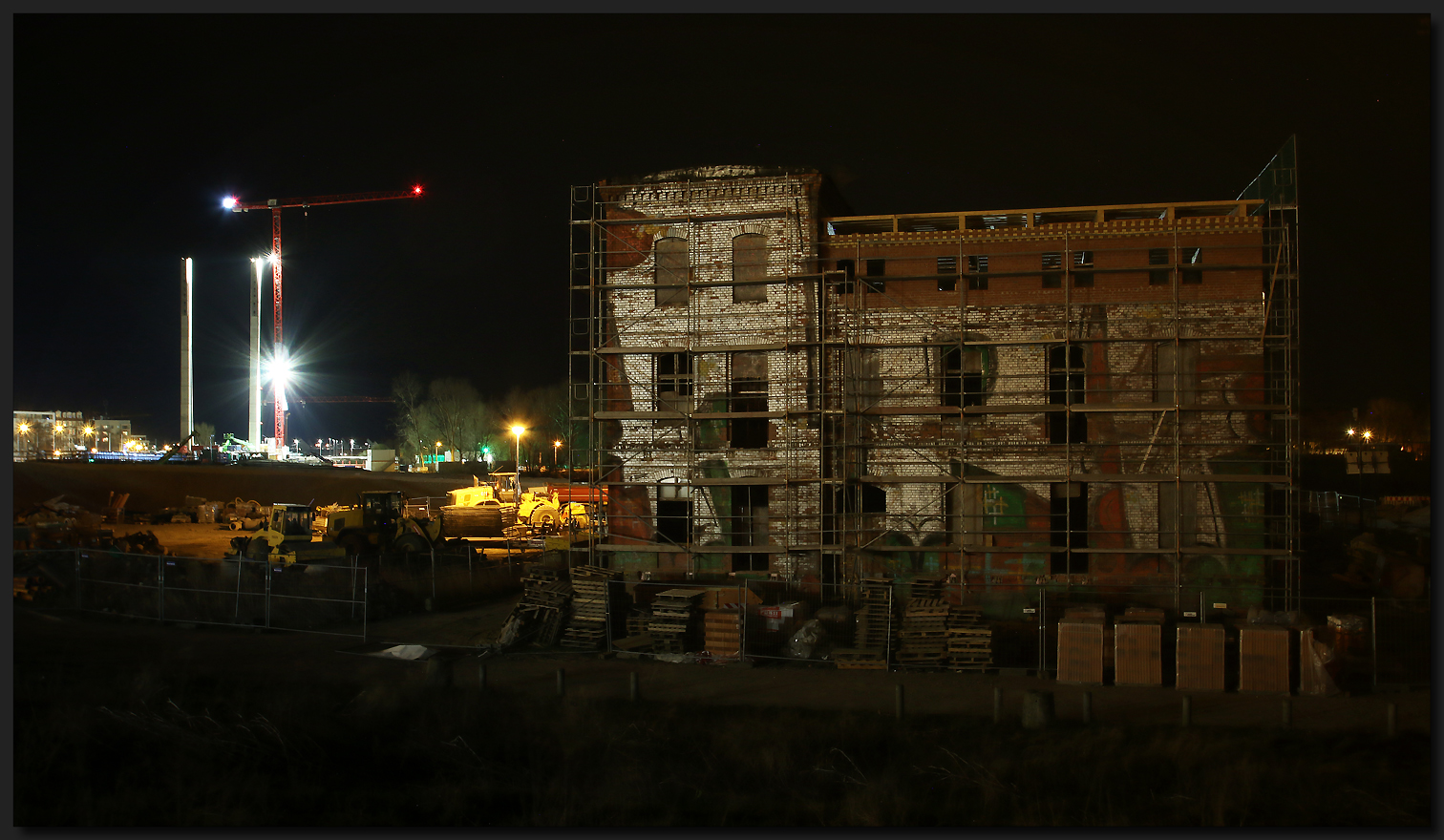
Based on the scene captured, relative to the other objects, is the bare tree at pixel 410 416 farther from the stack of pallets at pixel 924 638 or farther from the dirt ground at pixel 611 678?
the stack of pallets at pixel 924 638

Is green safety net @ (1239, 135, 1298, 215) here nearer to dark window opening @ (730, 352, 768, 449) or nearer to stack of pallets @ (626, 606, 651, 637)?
dark window opening @ (730, 352, 768, 449)

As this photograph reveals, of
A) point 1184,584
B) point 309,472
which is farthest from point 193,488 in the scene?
point 1184,584

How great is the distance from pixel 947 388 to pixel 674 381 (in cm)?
712

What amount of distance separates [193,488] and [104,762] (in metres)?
58.0

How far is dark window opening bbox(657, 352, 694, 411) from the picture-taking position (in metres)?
23.1

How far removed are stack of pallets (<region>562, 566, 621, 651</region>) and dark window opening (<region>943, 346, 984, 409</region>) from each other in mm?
9921

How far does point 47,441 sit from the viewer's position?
4281 inches

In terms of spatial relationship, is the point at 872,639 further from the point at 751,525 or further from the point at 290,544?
the point at 290,544

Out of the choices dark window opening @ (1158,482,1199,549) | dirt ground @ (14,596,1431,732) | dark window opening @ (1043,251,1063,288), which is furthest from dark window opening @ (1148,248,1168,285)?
dirt ground @ (14,596,1431,732)

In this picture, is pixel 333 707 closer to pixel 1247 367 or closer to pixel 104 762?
pixel 104 762

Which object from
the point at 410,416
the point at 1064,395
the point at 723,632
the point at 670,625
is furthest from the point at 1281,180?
the point at 410,416

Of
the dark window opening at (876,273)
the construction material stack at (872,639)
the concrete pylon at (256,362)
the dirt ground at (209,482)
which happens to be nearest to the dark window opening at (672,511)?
the construction material stack at (872,639)

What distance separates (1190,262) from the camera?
2203 centimetres

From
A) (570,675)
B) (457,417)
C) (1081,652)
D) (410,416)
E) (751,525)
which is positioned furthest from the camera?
(410,416)
